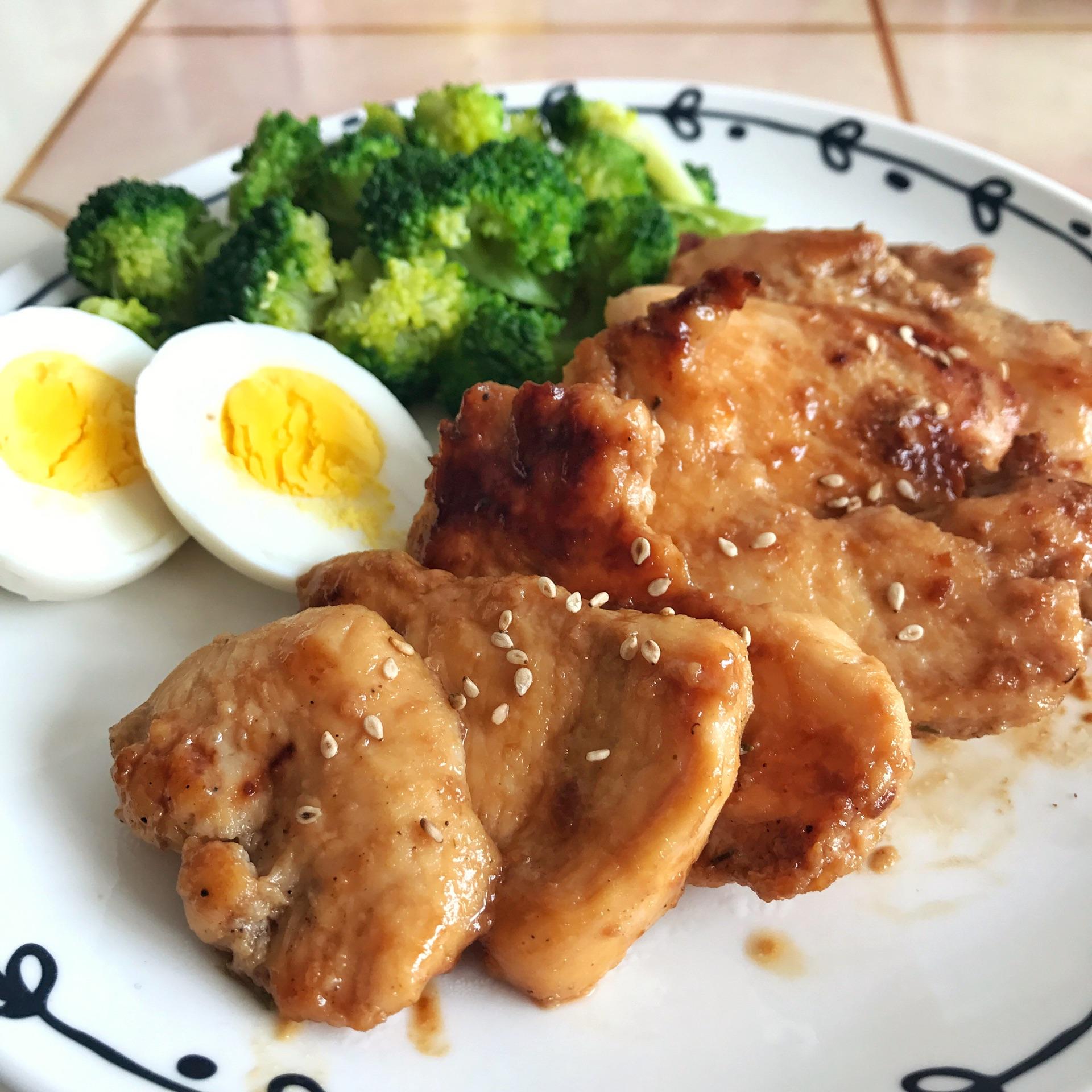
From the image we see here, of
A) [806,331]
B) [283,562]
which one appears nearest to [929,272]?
[806,331]

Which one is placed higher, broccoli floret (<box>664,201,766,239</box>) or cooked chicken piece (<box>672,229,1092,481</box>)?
cooked chicken piece (<box>672,229,1092,481</box>)

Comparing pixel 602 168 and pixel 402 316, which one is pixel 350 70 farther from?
pixel 402 316

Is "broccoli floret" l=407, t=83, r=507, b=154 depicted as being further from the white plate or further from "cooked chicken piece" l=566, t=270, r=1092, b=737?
the white plate

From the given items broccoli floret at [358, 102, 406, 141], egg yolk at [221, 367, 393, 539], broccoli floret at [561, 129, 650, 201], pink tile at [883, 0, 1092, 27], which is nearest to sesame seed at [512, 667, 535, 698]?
egg yolk at [221, 367, 393, 539]

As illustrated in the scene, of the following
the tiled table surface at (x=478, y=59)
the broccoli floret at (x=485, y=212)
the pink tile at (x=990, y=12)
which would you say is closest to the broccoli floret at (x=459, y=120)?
the broccoli floret at (x=485, y=212)

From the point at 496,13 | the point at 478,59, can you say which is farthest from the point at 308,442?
the point at 496,13

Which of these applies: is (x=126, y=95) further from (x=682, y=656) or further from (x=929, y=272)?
(x=682, y=656)
